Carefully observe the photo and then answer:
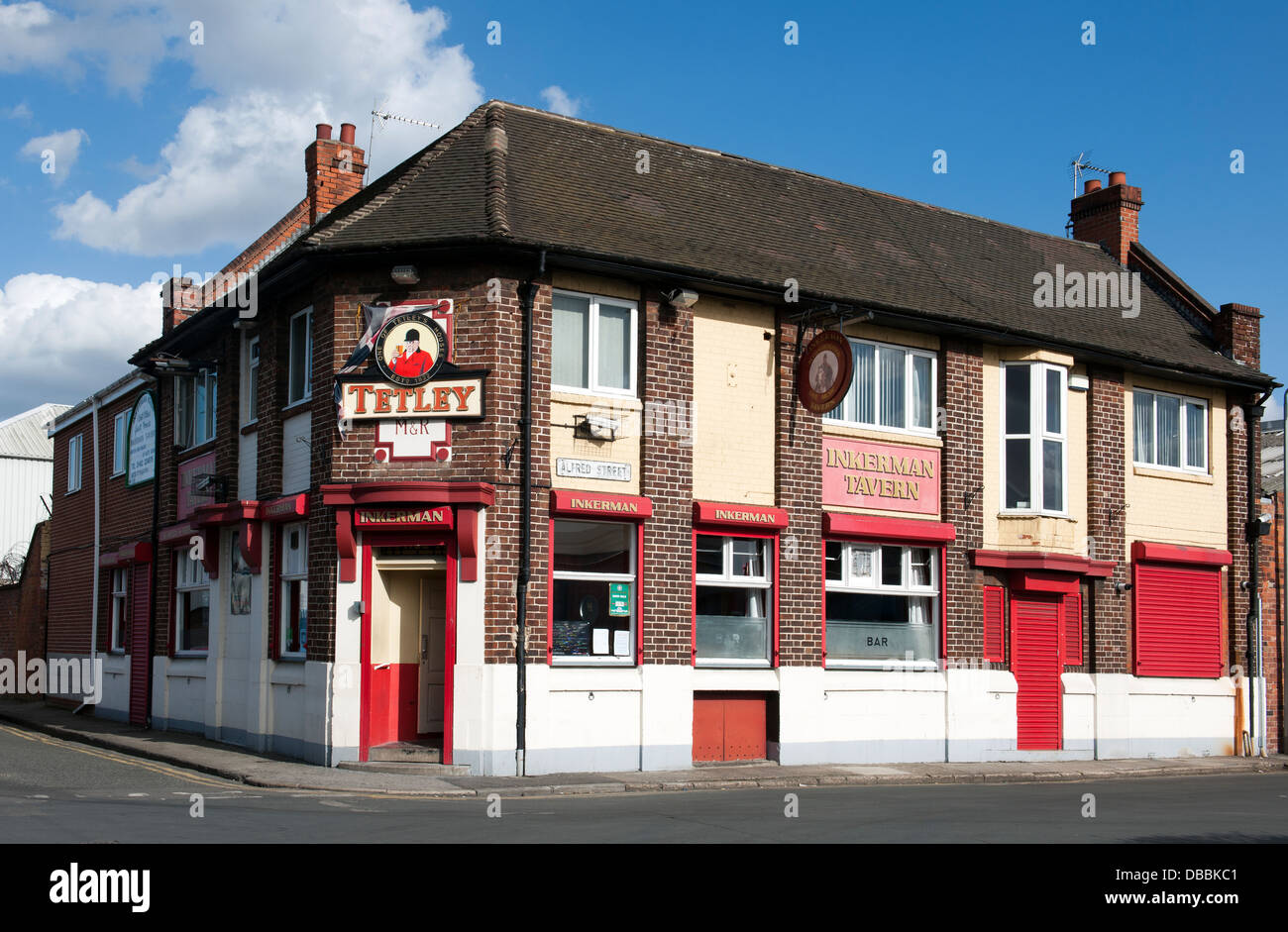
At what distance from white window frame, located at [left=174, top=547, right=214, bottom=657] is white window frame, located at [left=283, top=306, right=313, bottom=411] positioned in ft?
15.2

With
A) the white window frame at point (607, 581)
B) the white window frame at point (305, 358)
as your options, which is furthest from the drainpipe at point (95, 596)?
the white window frame at point (607, 581)

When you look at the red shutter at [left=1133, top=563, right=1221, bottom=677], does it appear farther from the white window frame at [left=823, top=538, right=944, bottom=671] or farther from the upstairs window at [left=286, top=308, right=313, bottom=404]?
the upstairs window at [left=286, top=308, right=313, bottom=404]

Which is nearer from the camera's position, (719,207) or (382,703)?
(382,703)

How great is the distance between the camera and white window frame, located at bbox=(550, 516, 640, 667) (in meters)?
17.3

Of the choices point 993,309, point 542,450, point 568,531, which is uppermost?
point 993,309

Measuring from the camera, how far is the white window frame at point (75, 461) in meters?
30.6

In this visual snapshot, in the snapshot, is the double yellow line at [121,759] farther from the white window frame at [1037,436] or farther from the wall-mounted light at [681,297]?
the white window frame at [1037,436]

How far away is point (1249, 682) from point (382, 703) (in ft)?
55.7

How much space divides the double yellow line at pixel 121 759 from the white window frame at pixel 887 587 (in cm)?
902

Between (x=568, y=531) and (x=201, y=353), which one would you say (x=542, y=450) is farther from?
(x=201, y=353)

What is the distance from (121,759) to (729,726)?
353 inches

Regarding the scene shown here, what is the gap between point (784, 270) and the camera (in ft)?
65.4

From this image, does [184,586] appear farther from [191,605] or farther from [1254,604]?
[1254,604]
